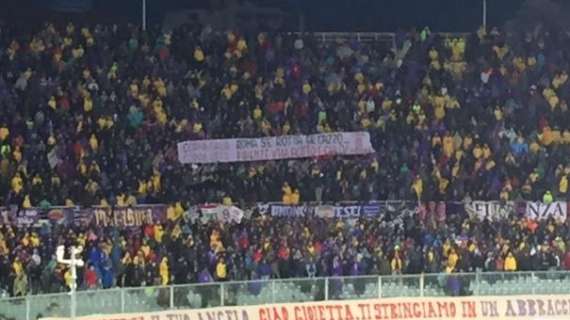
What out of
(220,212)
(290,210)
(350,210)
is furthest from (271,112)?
(220,212)

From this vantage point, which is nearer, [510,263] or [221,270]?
[221,270]

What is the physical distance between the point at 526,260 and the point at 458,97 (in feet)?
21.0

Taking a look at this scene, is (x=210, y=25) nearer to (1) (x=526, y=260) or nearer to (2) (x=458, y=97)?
(2) (x=458, y=97)

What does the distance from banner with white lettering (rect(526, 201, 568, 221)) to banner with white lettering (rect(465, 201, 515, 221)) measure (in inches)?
13.8

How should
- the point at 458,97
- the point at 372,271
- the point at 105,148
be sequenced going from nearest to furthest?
the point at 372,271
the point at 105,148
the point at 458,97

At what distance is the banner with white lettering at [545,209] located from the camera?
30344 millimetres

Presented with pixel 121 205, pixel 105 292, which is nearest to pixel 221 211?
pixel 121 205

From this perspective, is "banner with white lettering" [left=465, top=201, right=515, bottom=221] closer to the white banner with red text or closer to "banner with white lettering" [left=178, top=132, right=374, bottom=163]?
"banner with white lettering" [left=178, top=132, right=374, bottom=163]

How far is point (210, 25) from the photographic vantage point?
36125 mm

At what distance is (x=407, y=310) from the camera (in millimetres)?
25812

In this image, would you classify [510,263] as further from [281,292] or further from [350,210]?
[281,292]

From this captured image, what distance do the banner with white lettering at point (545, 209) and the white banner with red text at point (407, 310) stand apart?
4197mm

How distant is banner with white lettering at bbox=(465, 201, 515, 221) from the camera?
30141 millimetres

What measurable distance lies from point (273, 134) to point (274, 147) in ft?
1.26
